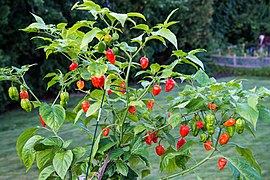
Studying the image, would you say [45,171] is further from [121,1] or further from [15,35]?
[121,1]

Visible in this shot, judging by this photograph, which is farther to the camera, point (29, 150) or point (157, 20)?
→ point (157, 20)

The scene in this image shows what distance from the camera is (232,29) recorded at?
39.2ft

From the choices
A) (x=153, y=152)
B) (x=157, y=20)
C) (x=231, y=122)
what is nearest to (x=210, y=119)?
(x=231, y=122)

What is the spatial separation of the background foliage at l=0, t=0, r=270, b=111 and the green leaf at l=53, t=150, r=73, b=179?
17.1 ft

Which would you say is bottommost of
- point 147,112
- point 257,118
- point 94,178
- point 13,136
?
point 13,136

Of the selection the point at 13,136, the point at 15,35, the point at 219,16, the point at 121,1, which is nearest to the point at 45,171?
the point at 13,136

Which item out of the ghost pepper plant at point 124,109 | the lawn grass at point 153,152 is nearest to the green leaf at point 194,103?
the ghost pepper plant at point 124,109

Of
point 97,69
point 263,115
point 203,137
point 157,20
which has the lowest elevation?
point 157,20

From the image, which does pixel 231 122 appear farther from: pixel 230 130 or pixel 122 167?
pixel 122 167

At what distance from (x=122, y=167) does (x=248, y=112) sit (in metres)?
0.43

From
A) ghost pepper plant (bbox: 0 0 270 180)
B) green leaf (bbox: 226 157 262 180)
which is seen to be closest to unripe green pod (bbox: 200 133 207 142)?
ghost pepper plant (bbox: 0 0 270 180)

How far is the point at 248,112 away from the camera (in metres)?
1.20

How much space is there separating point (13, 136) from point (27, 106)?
382cm

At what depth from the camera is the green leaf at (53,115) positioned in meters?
1.34
